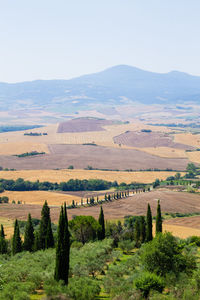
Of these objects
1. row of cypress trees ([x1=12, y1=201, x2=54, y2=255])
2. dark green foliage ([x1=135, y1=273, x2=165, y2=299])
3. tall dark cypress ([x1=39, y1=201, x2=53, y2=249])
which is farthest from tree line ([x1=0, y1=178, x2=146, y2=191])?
dark green foliage ([x1=135, y1=273, x2=165, y2=299])

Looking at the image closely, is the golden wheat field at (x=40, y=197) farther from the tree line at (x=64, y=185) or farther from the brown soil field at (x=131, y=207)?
the brown soil field at (x=131, y=207)

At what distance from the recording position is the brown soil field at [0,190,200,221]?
11969cm

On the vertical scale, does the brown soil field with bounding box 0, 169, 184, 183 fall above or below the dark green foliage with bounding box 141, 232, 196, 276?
above

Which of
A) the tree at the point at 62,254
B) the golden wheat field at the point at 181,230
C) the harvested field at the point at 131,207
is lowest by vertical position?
the golden wheat field at the point at 181,230

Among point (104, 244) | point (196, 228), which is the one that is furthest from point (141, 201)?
point (104, 244)

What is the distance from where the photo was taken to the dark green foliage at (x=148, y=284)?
1558 inches

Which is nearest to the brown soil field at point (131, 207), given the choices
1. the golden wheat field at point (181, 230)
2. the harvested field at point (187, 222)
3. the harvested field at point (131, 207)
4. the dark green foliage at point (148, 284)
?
the harvested field at point (131, 207)

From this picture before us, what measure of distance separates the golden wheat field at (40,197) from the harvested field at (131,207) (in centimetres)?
1094

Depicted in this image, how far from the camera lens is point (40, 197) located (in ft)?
506

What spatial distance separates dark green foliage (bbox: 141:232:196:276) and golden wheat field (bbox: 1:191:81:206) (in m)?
93.2

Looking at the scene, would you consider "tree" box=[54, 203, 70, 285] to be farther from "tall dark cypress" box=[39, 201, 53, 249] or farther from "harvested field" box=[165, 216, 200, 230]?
"harvested field" box=[165, 216, 200, 230]

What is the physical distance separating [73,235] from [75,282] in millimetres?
32113

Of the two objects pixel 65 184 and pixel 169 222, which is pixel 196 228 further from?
pixel 65 184

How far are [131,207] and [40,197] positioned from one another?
133 ft
